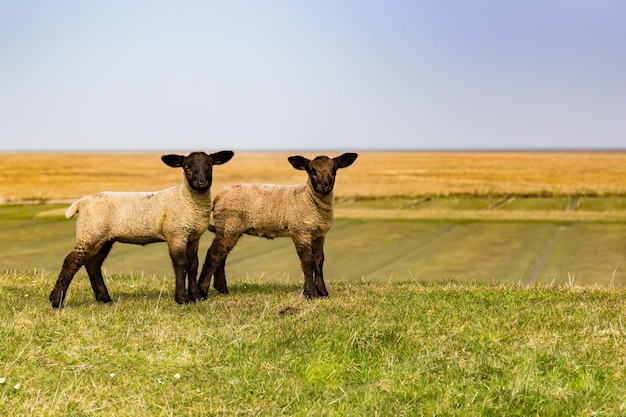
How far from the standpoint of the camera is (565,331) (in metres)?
9.63

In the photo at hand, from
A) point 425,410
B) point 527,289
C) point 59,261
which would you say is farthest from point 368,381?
point 59,261

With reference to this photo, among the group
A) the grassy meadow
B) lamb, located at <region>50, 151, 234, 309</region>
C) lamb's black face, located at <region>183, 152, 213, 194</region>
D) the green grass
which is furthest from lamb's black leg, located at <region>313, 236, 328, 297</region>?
lamb's black face, located at <region>183, 152, 213, 194</region>

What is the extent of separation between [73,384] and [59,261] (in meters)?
17.1

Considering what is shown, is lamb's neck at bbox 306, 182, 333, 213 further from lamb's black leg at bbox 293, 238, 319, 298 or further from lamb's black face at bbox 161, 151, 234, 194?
lamb's black face at bbox 161, 151, 234, 194

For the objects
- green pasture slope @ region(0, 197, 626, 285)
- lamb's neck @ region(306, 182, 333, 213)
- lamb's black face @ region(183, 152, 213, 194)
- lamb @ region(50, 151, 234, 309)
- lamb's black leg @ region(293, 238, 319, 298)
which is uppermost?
lamb's black face @ region(183, 152, 213, 194)

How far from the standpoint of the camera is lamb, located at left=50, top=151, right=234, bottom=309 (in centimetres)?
1170

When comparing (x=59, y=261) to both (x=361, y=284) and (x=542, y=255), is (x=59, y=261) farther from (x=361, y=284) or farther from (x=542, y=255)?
(x=542, y=255)

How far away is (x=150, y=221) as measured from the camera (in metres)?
11.8

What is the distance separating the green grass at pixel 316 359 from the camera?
757cm

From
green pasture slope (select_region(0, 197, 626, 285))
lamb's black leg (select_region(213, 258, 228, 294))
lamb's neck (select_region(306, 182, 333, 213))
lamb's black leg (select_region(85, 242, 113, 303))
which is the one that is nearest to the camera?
lamb's neck (select_region(306, 182, 333, 213))

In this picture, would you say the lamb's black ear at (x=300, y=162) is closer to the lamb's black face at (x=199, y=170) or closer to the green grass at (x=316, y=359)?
the lamb's black face at (x=199, y=170)

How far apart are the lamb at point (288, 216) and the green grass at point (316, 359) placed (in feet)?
3.28

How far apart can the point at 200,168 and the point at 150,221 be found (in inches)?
47.2

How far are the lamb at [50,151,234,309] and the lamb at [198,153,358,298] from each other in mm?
662
